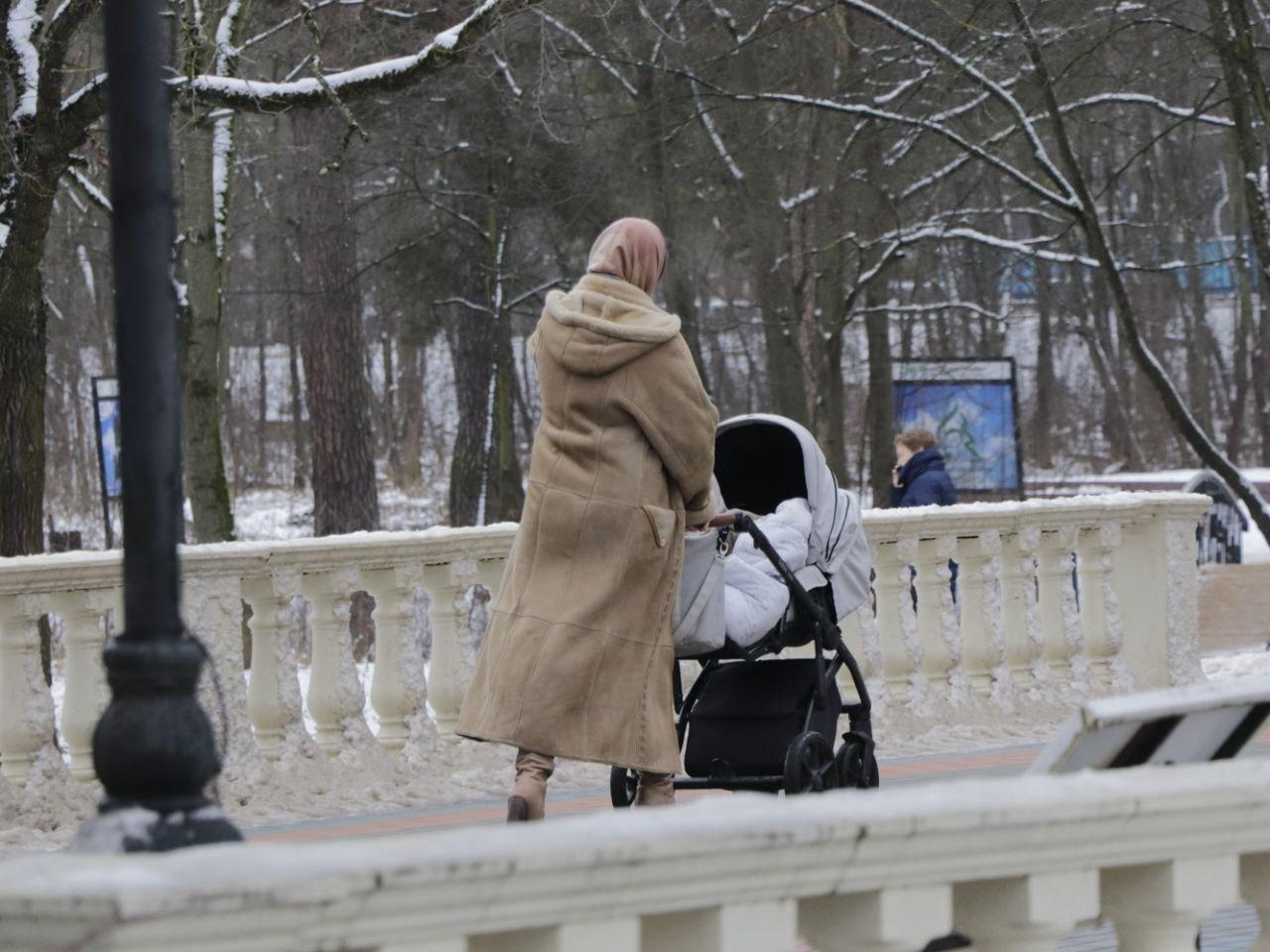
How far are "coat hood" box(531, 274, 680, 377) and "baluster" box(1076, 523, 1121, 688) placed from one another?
445 centimetres

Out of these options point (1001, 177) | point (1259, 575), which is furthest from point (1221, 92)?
point (1259, 575)

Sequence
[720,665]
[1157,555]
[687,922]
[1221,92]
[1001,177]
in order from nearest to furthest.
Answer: [687,922] < [720,665] < [1157,555] < [1221,92] < [1001,177]

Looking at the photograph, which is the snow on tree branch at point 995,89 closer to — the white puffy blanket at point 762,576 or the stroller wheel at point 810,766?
the white puffy blanket at point 762,576

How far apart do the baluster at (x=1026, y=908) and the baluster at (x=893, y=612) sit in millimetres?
6360

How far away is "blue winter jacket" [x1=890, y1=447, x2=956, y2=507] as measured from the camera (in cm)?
1180

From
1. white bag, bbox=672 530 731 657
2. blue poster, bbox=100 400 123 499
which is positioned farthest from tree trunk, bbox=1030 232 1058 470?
white bag, bbox=672 530 731 657

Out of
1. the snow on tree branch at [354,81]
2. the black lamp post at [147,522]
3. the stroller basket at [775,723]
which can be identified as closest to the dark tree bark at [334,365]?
the snow on tree branch at [354,81]

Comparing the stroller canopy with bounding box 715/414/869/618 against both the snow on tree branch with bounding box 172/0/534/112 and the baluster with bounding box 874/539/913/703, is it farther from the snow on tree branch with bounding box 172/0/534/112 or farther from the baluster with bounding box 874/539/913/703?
the snow on tree branch with bounding box 172/0/534/112

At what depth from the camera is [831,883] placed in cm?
233

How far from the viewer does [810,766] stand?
5.88m

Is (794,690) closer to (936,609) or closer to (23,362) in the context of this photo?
(936,609)

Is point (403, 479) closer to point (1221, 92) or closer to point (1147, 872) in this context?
point (1221, 92)

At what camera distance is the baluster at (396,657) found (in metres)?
7.88

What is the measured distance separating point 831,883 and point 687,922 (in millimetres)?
188
